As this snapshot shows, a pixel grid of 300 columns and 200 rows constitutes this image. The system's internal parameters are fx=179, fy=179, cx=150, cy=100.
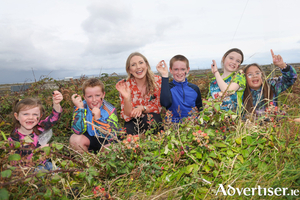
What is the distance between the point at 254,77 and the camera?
381cm

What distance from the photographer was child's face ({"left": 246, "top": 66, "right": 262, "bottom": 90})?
379 centimetres

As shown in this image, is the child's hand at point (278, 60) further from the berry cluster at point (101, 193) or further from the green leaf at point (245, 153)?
the berry cluster at point (101, 193)

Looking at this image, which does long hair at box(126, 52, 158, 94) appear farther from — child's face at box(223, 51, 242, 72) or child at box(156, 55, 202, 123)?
child's face at box(223, 51, 242, 72)

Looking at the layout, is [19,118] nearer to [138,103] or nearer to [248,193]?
[138,103]

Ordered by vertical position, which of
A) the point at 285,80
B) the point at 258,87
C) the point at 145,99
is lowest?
the point at 145,99

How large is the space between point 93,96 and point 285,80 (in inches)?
155

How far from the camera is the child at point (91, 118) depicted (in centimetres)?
339

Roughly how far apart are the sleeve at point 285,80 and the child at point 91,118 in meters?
3.46

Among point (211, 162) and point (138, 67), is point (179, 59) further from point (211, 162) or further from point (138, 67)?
point (211, 162)

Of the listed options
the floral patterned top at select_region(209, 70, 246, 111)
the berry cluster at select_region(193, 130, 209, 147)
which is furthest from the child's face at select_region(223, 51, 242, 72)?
the berry cluster at select_region(193, 130, 209, 147)

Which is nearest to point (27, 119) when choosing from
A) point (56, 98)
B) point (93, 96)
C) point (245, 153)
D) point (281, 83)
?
point (56, 98)

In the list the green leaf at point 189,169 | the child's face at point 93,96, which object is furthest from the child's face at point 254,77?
the child's face at point 93,96

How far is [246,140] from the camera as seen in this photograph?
2387 mm

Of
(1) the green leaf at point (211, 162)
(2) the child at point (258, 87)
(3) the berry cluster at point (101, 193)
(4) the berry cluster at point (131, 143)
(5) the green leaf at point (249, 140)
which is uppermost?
(2) the child at point (258, 87)
